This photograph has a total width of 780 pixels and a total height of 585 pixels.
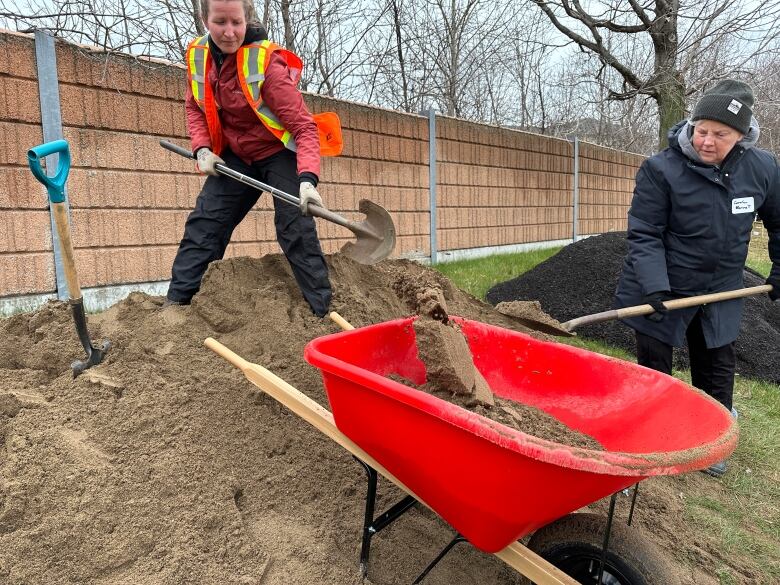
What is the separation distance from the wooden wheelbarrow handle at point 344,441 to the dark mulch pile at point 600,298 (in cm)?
361

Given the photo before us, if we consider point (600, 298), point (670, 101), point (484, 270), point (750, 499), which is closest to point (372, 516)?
point (750, 499)

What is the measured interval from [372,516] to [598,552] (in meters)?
0.69

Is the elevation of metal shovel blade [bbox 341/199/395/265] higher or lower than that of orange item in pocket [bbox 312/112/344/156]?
lower

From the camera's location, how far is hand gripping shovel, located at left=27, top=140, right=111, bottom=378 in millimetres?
2289

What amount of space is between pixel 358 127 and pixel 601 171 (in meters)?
8.68

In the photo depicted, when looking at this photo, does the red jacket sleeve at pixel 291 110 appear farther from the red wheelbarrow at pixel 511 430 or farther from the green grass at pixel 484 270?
the green grass at pixel 484 270

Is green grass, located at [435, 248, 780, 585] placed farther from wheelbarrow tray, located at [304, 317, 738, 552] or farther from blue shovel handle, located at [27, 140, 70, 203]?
blue shovel handle, located at [27, 140, 70, 203]

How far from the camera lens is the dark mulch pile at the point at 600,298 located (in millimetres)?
4750

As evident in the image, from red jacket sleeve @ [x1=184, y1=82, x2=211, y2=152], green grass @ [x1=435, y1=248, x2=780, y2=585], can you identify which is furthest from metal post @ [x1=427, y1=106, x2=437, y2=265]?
red jacket sleeve @ [x1=184, y1=82, x2=211, y2=152]

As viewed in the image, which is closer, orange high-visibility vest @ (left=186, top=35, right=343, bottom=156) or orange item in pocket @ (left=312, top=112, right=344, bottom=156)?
orange high-visibility vest @ (left=186, top=35, right=343, bottom=156)

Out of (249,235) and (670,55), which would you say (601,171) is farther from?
(249,235)

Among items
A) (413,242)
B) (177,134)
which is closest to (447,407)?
(177,134)

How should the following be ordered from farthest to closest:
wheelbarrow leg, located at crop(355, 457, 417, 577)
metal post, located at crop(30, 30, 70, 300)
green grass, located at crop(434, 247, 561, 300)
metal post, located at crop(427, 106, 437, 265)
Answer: metal post, located at crop(427, 106, 437, 265) < green grass, located at crop(434, 247, 561, 300) < metal post, located at crop(30, 30, 70, 300) < wheelbarrow leg, located at crop(355, 457, 417, 577)

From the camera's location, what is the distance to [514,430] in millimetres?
1380
